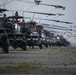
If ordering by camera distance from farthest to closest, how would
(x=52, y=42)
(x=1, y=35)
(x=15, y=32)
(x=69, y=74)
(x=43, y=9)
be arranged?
(x=52, y=42) → (x=43, y=9) → (x=15, y=32) → (x=1, y=35) → (x=69, y=74)

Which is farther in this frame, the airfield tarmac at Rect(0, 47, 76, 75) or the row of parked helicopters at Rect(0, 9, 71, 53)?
the row of parked helicopters at Rect(0, 9, 71, 53)

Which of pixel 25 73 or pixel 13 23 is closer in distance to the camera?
pixel 25 73

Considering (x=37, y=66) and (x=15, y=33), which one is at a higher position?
(x=37, y=66)

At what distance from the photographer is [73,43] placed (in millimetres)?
78812

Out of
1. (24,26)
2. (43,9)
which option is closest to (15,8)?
(24,26)

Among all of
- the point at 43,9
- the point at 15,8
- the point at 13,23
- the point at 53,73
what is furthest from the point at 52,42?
the point at 53,73

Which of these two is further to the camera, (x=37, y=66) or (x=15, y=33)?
(x=15, y=33)

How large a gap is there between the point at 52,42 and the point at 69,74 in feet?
129

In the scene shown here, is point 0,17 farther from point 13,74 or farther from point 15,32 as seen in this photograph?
point 13,74

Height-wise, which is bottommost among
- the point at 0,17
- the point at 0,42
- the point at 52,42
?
the point at 52,42

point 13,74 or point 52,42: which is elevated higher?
point 13,74

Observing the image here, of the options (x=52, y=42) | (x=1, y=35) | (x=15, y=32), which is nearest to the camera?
(x=1, y=35)

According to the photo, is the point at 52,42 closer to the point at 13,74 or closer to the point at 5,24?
the point at 5,24

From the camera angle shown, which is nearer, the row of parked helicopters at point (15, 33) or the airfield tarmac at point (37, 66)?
the airfield tarmac at point (37, 66)
